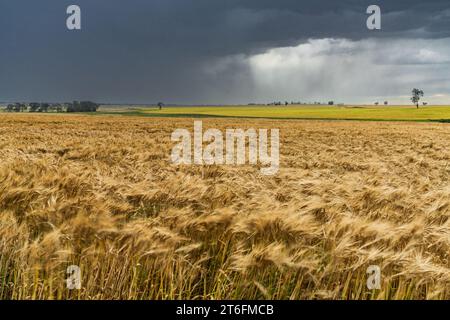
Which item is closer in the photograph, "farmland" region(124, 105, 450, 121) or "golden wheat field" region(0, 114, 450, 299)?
"golden wheat field" region(0, 114, 450, 299)

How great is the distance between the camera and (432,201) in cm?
484

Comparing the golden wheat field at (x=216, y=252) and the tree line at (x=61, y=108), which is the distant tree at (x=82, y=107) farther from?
the golden wheat field at (x=216, y=252)

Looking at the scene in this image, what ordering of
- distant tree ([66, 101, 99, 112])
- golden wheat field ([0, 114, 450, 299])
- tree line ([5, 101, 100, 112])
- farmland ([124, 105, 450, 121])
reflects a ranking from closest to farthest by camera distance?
golden wheat field ([0, 114, 450, 299])
farmland ([124, 105, 450, 121])
distant tree ([66, 101, 99, 112])
tree line ([5, 101, 100, 112])

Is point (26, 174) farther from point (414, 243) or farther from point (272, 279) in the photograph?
point (414, 243)

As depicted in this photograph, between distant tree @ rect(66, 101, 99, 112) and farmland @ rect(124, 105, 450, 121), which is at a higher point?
distant tree @ rect(66, 101, 99, 112)

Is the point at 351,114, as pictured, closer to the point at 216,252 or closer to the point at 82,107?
the point at 82,107

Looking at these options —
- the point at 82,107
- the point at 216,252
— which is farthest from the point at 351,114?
the point at 216,252

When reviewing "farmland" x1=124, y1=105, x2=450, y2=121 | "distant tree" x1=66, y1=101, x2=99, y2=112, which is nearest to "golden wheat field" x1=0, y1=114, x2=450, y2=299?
"farmland" x1=124, y1=105, x2=450, y2=121

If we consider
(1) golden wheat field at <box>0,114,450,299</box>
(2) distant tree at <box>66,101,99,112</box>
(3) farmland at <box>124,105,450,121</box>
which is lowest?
(1) golden wheat field at <box>0,114,450,299</box>

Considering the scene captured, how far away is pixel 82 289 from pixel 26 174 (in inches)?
133

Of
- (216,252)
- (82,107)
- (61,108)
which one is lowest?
(216,252)

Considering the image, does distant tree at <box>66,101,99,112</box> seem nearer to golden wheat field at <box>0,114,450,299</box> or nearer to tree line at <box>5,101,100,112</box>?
tree line at <box>5,101,100,112</box>

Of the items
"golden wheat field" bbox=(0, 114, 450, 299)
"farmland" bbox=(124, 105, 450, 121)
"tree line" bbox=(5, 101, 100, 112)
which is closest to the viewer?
"golden wheat field" bbox=(0, 114, 450, 299)
